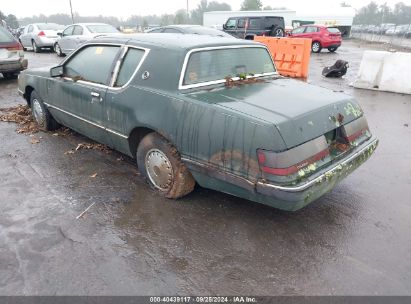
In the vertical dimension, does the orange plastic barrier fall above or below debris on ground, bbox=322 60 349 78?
above

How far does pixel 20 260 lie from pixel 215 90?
2.35m

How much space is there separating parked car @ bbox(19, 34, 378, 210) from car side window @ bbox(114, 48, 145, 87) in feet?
0.04

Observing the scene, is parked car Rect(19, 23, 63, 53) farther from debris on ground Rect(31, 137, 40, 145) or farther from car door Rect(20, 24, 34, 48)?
debris on ground Rect(31, 137, 40, 145)

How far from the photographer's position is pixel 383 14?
3231 inches

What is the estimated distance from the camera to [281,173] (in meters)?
2.93

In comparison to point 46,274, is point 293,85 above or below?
above

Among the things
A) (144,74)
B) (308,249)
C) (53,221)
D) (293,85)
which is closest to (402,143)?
(293,85)

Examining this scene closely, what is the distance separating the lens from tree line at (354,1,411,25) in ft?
270

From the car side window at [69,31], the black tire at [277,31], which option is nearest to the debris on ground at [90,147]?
the car side window at [69,31]

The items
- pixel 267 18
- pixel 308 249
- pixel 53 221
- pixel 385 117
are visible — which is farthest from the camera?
pixel 267 18

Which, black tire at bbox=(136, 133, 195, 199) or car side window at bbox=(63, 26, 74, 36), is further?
car side window at bbox=(63, 26, 74, 36)

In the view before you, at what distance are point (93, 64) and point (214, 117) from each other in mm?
2250

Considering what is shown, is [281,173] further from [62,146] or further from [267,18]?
[267,18]

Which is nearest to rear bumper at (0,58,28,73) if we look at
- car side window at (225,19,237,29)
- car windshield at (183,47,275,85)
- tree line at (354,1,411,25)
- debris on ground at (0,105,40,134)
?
debris on ground at (0,105,40,134)
